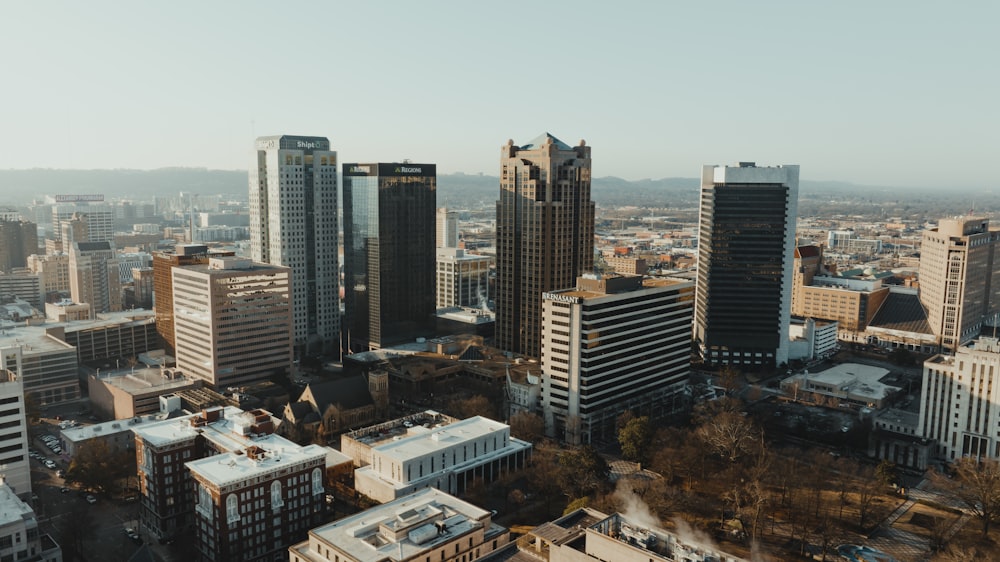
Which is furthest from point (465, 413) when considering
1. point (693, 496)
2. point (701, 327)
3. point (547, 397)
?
point (701, 327)

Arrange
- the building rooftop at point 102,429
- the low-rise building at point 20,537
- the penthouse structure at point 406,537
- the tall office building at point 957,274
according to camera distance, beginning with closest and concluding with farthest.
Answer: the penthouse structure at point 406,537, the low-rise building at point 20,537, the building rooftop at point 102,429, the tall office building at point 957,274

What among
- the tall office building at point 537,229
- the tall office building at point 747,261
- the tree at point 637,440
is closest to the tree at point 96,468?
the tree at point 637,440

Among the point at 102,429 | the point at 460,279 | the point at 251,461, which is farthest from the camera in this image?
the point at 460,279

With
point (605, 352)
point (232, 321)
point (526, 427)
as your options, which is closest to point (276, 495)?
point (526, 427)

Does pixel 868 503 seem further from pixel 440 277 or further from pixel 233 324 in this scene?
pixel 440 277

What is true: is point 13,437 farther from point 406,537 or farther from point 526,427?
point 526,427

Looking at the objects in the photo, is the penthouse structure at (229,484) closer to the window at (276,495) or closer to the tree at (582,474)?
the window at (276,495)

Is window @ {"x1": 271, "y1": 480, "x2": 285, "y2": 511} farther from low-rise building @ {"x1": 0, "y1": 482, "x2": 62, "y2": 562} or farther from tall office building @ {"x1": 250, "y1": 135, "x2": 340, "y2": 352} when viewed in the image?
tall office building @ {"x1": 250, "y1": 135, "x2": 340, "y2": 352}

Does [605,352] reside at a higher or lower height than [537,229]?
lower
